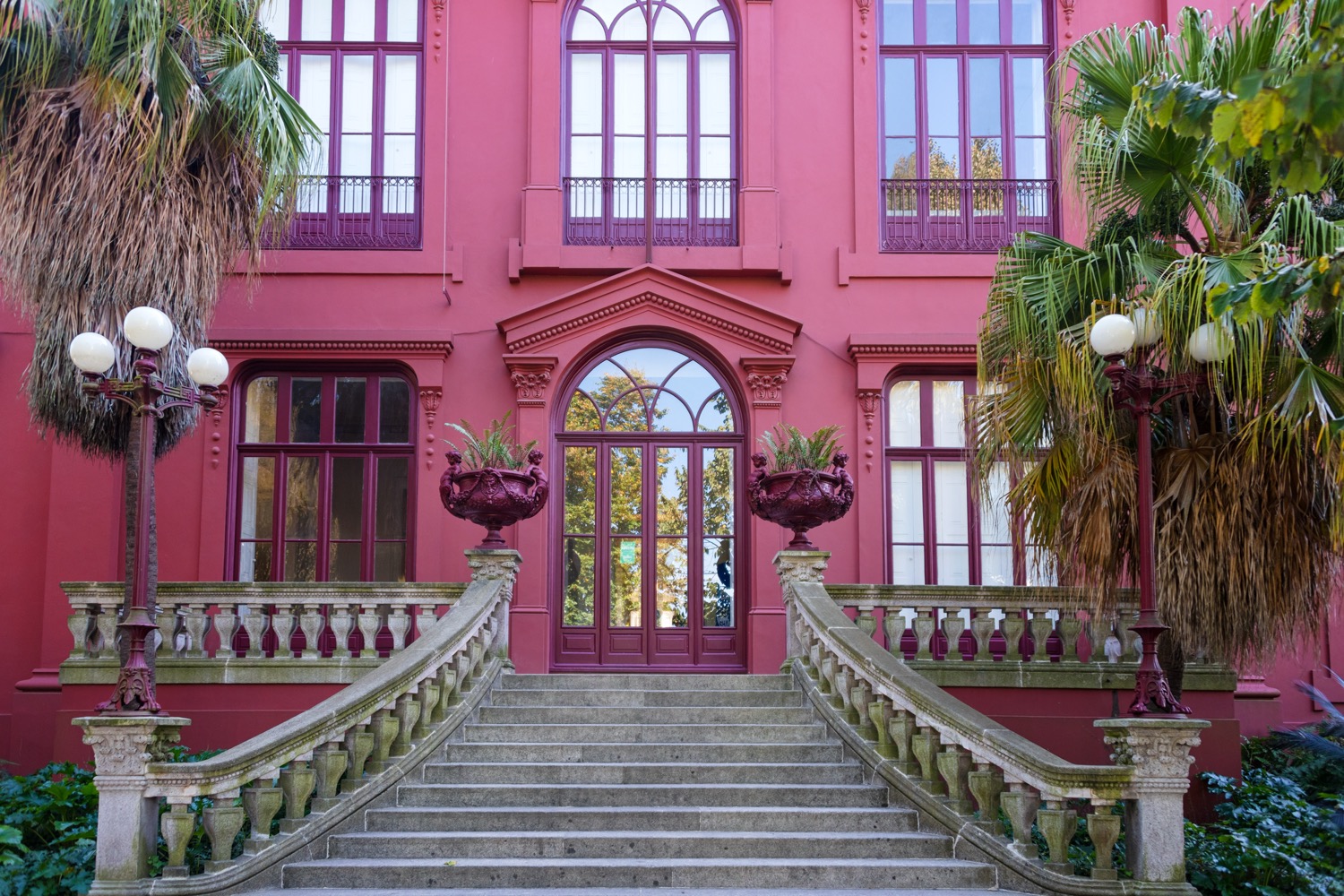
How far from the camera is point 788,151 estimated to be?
14945 mm

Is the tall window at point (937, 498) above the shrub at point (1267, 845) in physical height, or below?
above

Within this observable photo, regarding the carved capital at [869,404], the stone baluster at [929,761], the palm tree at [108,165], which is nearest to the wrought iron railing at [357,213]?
the palm tree at [108,165]

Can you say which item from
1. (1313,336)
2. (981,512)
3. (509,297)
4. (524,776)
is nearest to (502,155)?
(509,297)

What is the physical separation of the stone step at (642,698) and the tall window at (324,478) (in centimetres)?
358

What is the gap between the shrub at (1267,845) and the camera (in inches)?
340

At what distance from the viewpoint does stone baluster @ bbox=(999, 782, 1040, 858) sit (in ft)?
27.7

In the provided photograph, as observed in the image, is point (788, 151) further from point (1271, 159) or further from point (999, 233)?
point (1271, 159)

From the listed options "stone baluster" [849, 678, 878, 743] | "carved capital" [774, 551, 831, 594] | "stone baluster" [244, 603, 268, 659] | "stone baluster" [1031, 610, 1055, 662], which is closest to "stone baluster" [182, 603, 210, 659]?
"stone baluster" [244, 603, 268, 659]

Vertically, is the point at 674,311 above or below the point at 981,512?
above

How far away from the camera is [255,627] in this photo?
1162cm

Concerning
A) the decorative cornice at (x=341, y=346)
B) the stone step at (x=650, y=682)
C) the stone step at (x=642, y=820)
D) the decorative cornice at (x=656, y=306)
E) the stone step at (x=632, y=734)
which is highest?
the decorative cornice at (x=656, y=306)

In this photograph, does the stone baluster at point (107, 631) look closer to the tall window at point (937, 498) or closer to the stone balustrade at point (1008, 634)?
the stone balustrade at point (1008, 634)

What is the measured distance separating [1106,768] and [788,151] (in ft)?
28.8

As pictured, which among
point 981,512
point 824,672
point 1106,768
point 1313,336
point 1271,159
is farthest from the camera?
point 981,512
